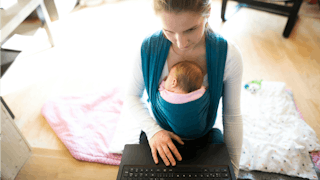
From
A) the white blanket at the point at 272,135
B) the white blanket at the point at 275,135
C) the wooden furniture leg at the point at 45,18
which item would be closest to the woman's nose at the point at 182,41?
the white blanket at the point at 272,135

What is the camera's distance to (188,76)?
2.45 ft

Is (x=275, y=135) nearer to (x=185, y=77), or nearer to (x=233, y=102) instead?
(x=233, y=102)

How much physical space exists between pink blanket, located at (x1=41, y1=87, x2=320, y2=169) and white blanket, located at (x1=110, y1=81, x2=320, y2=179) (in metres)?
0.07

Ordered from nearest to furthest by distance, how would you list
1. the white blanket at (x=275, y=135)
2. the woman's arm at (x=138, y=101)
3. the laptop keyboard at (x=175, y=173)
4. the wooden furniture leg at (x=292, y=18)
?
the laptop keyboard at (x=175, y=173), the woman's arm at (x=138, y=101), the white blanket at (x=275, y=135), the wooden furniture leg at (x=292, y=18)

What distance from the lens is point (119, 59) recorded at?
2.07m

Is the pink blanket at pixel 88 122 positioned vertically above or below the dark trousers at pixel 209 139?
below

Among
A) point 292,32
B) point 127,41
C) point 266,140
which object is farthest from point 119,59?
point 292,32

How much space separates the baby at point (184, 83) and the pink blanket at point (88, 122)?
2.02 ft

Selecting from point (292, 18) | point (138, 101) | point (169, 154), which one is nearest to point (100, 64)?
point (138, 101)

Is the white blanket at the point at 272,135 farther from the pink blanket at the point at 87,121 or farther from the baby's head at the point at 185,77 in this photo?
the baby's head at the point at 185,77

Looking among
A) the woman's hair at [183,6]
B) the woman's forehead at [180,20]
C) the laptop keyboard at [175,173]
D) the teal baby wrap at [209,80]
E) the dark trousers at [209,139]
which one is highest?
the woman's hair at [183,6]

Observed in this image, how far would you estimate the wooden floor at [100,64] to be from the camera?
46.5 inches

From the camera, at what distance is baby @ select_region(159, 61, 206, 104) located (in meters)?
0.75

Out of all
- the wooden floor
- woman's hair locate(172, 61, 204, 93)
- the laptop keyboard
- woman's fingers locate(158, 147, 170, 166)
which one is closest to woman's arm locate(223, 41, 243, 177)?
woman's hair locate(172, 61, 204, 93)
